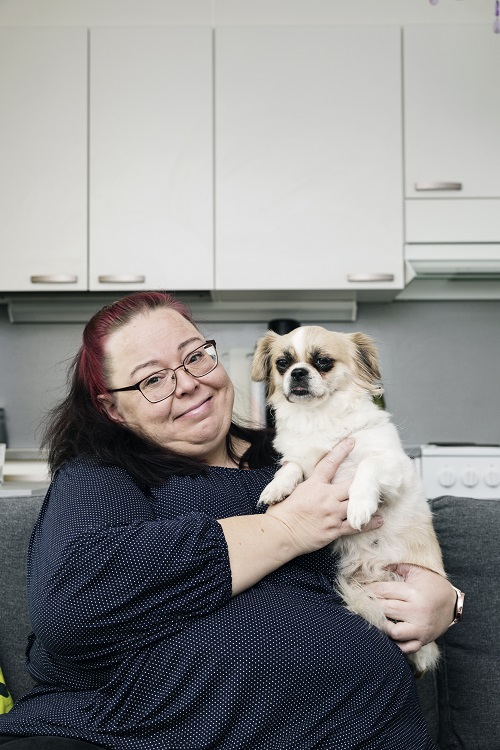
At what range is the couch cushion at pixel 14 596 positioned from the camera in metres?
1.47

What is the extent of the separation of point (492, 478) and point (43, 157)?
2256 millimetres

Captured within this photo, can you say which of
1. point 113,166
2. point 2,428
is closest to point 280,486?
point 113,166

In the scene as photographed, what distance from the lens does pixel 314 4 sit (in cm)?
310

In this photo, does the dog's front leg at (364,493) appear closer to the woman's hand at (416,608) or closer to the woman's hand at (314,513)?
the woman's hand at (314,513)

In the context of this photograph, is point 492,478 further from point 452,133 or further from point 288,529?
point 288,529

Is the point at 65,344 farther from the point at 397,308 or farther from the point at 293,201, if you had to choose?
the point at 397,308

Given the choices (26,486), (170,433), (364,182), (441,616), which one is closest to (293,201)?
(364,182)

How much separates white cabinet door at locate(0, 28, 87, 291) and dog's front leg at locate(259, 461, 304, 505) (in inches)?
76.9

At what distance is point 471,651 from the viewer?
57.7 inches

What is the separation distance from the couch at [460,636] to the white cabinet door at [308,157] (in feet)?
5.58

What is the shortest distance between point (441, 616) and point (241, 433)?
58 centimetres

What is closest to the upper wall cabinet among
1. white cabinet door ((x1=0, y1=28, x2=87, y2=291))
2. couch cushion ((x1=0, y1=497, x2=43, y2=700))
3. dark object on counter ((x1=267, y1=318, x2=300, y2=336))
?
dark object on counter ((x1=267, y1=318, x2=300, y2=336))

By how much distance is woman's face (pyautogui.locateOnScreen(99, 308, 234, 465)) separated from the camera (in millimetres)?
1354

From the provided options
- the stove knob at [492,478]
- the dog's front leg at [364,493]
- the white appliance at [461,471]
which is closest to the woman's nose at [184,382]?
the dog's front leg at [364,493]
